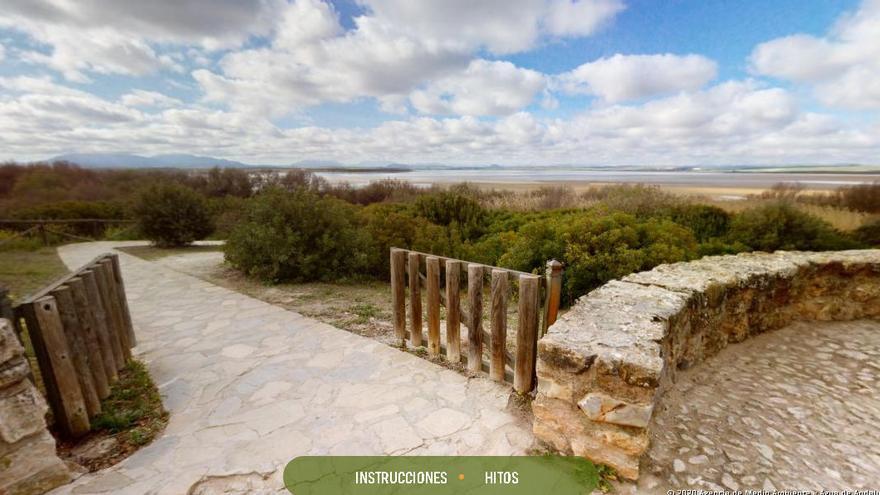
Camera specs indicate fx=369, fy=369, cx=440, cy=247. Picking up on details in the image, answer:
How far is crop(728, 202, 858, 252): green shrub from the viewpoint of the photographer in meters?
7.63

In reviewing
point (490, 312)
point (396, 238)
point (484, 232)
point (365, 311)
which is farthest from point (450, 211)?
point (490, 312)

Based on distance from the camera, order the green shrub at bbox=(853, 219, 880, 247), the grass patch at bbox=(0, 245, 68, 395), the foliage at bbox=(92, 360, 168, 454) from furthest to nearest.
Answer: the green shrub at bbox=(853, 219, 880, 247), the grass patch at bbox=(0, 245, 68, 395), the foliage at bbox=(92, 360, 168, 454)

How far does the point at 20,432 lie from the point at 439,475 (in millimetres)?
2244

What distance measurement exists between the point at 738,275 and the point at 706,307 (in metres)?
0.74

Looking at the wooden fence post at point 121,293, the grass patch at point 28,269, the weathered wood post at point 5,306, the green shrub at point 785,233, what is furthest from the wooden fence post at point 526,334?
the green shrub at point 785,233

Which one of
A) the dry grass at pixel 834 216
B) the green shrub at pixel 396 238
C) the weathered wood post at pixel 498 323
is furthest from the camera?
→ the dry grass at pixel 834 216

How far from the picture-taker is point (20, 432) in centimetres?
193

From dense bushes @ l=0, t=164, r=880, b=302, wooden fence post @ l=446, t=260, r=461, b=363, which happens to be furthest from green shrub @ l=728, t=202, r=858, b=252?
wooden fence post @ l=446, t=260, r=461, b=363

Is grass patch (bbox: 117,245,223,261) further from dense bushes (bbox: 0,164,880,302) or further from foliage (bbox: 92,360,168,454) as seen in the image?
foliage (bbox: 92,360,168,454)

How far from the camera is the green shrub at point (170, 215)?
10766 mm

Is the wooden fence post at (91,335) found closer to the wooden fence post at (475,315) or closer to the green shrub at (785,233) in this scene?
the wooden fence post at (475,315)

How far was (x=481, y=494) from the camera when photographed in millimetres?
2051

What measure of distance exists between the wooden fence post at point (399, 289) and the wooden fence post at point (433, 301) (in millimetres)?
393

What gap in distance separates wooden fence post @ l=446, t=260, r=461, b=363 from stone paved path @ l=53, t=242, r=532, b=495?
20cm
